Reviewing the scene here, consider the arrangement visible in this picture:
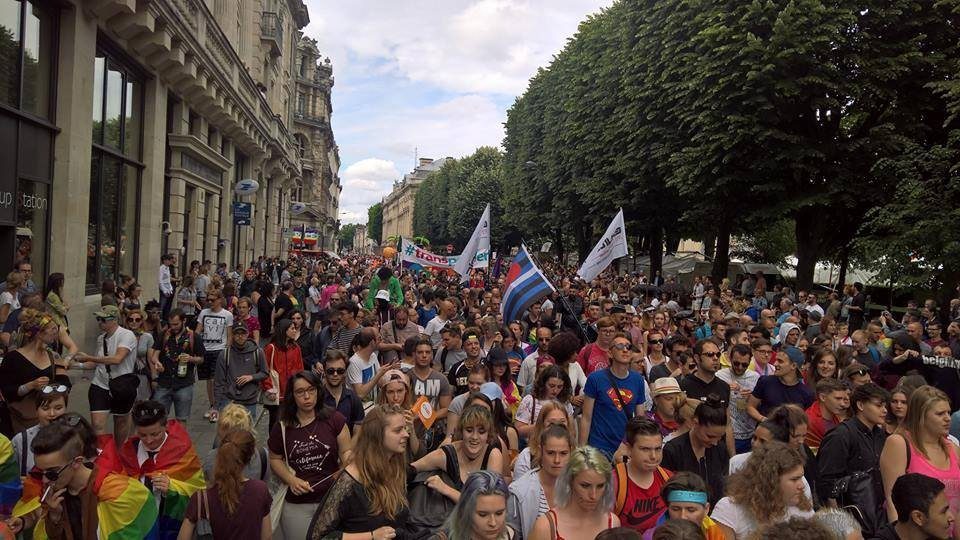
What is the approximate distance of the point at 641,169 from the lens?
26109 millimetres

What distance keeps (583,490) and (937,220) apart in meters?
15.6

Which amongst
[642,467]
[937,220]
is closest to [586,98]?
[937,220]

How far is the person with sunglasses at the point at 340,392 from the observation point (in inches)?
223

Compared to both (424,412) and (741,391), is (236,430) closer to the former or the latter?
(424,412)

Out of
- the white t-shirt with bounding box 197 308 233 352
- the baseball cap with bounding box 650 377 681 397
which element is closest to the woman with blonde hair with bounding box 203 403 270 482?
the baseball cap with bounding box 650 377 681 397

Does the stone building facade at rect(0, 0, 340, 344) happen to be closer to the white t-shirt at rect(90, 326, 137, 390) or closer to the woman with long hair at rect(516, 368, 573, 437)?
the white t-shirt at rect(90, 326, 137, 390)

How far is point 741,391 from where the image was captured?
6.87 m

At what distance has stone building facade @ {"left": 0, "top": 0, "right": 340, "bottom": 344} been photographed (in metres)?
11.1

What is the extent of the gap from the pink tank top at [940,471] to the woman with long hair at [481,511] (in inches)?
107

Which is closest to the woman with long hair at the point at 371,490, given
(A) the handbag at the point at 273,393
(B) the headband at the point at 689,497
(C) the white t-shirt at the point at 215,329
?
(B) the headband at the point at 689,497

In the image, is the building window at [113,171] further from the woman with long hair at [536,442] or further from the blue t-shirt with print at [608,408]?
the woman with long hair at [536,442]

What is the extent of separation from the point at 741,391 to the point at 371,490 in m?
4.27

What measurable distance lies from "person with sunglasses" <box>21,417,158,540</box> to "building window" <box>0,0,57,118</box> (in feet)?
27.9

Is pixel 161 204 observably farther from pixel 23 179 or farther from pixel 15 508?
pixel 15 508
